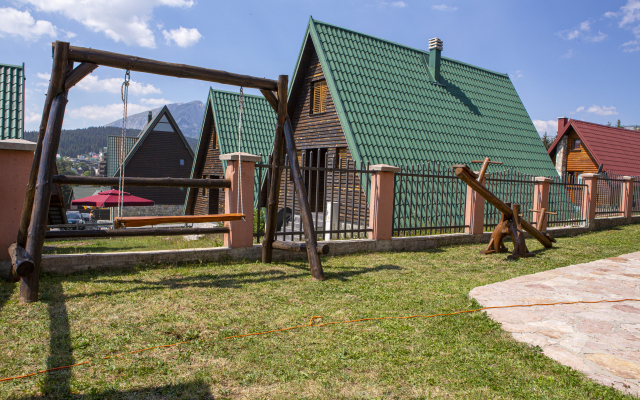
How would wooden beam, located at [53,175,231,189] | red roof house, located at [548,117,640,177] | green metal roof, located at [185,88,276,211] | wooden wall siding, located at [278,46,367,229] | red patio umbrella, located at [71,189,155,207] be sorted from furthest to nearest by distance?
red roof house, located at [548,117,640,177]
green metal roof, located at [185,88,276,211]
red patio umbrella, located at [71,189,155,207]
wooden wall siding, located at [278,46,367,229]
wooden beam, located at [53,175,231,189]

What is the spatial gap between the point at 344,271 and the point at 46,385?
4262 mm

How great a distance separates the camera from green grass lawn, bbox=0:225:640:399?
112 inches

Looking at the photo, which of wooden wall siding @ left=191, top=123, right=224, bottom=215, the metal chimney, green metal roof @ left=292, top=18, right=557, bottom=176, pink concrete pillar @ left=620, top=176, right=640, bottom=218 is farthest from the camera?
wooden wall siding @ left=191, top=123, right=224, bottom=215

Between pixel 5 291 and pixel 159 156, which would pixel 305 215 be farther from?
pixel 159 156

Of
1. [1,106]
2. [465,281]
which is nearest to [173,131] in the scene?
[1,106]

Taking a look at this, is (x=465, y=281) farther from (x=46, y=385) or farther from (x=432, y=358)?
(x=46, y=385)

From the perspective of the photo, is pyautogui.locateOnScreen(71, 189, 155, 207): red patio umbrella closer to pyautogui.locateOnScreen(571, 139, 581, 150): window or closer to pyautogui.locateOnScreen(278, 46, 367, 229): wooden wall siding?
pyautogui.locateOnScreen(278, 46, 367, 229): wooden wall siding

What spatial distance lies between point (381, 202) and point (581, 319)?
4.40 meters

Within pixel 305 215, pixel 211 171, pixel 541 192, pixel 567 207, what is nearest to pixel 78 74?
pixel 305 215

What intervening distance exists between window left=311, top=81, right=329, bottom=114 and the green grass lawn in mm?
9654

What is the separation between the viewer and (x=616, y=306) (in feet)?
15.6

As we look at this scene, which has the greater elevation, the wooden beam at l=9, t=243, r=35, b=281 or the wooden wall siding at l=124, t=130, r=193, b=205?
the wooden wall siding at l=124, t=130, r=193, b=205

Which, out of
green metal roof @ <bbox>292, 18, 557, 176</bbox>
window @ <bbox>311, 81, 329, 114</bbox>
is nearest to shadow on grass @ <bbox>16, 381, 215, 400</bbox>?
green metal roof @ <bbox>292, 18, 557, 176</bbox>

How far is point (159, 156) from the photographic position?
3584cm
